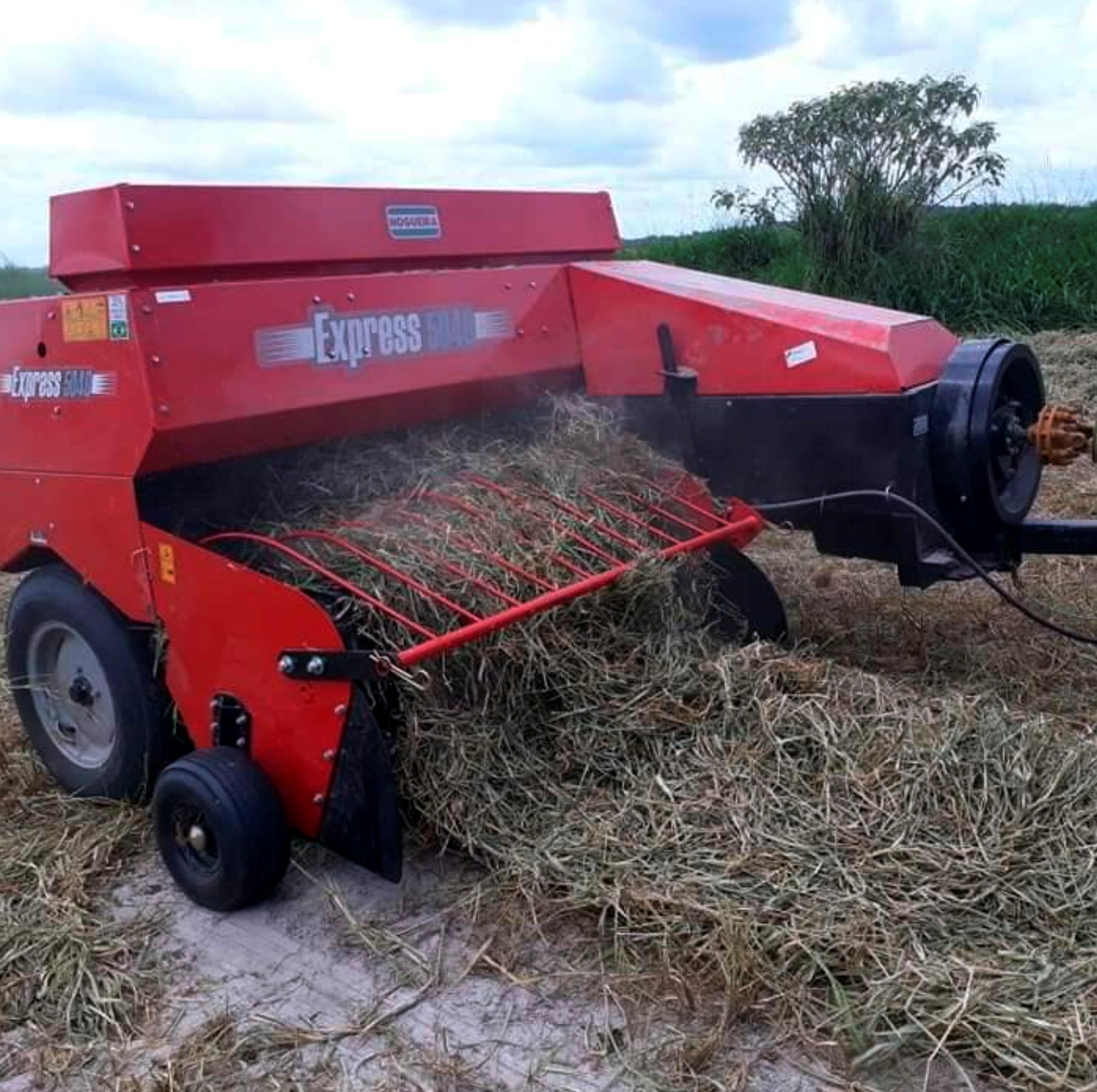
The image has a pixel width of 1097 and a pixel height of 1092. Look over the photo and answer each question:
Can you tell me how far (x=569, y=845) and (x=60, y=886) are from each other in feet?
3.78

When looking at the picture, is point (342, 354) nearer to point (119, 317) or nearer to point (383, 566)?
point (119, 317)

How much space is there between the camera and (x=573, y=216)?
422 centimetres

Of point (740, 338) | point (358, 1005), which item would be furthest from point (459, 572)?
point (740, 338)

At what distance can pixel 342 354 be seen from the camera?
11.0 feet

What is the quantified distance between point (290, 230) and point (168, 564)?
0.94 meters

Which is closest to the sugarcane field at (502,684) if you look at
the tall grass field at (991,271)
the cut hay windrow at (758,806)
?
the cut hay windrow at (758,806)

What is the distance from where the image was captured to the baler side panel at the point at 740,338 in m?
3.30

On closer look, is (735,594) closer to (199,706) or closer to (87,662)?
(199,706)

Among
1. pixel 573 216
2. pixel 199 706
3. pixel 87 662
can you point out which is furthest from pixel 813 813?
pixel 573 216

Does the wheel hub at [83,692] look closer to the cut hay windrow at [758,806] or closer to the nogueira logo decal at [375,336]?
the cut hay windrow at [758,806]

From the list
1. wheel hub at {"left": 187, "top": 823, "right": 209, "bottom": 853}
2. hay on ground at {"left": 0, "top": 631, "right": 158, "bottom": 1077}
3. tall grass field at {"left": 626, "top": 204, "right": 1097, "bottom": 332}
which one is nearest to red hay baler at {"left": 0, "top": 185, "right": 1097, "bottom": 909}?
wheel hub at {"left": 187, "top": 823, "right": 209, "bottom": 853}

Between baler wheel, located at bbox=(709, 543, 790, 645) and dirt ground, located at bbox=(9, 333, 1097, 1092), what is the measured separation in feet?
3.64

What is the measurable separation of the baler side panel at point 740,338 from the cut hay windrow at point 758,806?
1.53ft

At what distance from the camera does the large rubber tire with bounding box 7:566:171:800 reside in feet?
10.7
